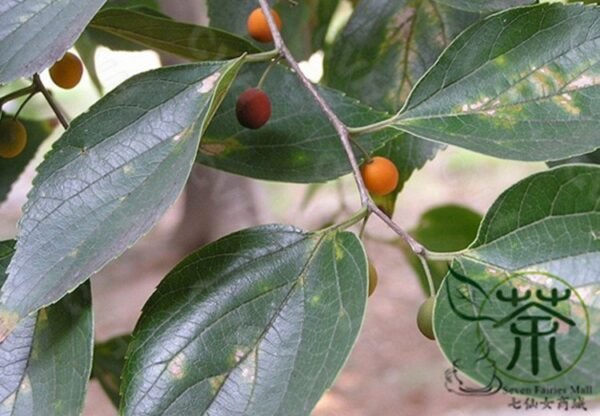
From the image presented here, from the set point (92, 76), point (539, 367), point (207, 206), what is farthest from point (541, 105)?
point (207, 206)

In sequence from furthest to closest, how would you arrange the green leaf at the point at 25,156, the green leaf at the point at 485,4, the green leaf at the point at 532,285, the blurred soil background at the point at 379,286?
the blurred soil background at the point at 379,286
the green leaf at the point at 25,156
the green leaf at the point at 485,4
the green leaf at the point at 532,285

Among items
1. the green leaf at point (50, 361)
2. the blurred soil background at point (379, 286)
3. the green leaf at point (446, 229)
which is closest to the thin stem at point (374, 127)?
the green leaf at point (50, 361)

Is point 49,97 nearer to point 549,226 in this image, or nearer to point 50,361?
point 50,361

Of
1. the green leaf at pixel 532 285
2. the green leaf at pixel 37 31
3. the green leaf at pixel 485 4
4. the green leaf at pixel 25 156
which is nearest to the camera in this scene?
the green leaf at pixel 532 285

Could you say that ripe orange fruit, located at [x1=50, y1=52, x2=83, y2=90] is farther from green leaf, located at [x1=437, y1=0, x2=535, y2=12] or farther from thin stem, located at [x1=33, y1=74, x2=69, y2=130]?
green leaf, located at [x1=437, y1=0, x2=535, y2=12]

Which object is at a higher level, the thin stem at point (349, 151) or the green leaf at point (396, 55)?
the green leaf at point (396, 55)

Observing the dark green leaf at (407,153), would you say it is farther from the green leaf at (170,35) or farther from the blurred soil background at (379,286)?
the blurred soil background at (379,286)
